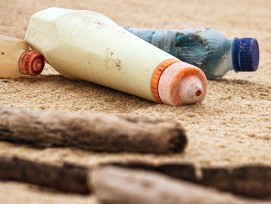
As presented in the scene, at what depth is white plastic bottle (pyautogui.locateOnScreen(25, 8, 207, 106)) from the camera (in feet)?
6.02

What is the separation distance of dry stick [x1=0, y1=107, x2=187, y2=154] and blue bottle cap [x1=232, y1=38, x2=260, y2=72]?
1.22m

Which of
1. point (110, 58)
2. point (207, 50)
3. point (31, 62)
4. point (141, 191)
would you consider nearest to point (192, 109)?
point (110, 58)

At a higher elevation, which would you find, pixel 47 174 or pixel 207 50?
pixel 207 50

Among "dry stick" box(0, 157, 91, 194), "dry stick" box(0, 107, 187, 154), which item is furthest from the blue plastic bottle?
"dry stick" box(0, 157, 91, 194)

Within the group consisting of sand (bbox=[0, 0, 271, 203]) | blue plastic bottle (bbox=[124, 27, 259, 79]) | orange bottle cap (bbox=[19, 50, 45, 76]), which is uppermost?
blue plastic bottle (bbox=[124, 27, 259, 79])

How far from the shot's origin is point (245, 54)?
2.39 m

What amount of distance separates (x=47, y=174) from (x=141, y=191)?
32cm

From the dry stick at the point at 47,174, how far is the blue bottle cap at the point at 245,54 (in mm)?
1389

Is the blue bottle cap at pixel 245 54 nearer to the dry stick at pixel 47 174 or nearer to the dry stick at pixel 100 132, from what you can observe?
the dry stick at pixel 100 132

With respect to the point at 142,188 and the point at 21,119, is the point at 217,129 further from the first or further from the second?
the point at 142,188

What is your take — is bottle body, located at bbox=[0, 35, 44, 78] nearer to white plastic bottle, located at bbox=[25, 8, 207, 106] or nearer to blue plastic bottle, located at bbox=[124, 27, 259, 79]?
white plastic bottle, located at bbox=[25, 8, 207, 106]

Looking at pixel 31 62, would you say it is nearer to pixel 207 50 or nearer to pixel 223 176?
pixel 207 50

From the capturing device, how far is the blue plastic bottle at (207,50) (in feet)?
7.91

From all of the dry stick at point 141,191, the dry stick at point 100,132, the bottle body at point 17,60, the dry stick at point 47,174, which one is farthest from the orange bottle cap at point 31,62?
the dry stick at point 141,191
